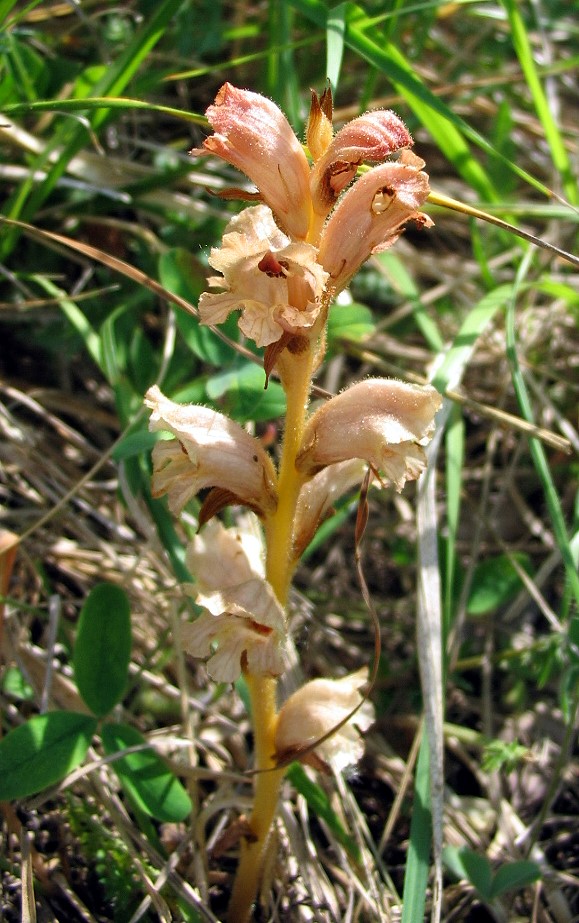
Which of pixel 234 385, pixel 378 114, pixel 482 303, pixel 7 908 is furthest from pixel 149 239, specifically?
pixel 7 908

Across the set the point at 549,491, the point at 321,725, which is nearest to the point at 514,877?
the point at 321,725

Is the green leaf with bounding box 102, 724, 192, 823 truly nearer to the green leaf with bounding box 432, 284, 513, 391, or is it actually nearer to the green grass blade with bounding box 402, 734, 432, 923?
the green grass blade with bounding box 402, 734, 432, 923

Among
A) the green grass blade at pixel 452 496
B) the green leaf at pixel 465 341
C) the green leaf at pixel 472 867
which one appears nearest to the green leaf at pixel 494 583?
the green grass blade at pixel 452 496

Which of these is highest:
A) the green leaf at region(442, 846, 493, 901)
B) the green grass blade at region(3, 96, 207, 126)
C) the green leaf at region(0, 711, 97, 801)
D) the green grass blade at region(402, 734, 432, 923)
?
the green grass blade at region(3, 96, 207, 126)

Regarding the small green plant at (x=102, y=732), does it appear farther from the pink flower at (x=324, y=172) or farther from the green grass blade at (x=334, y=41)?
the green grass blade at (x=334, y=41)

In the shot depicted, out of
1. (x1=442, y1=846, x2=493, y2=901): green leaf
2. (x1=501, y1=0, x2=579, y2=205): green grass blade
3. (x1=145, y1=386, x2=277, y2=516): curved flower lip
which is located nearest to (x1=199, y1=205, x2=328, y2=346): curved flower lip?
(x1=145, y1=386, x2=277, y2=516): curved flower lip

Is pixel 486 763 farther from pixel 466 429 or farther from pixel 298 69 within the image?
pixel 298 69

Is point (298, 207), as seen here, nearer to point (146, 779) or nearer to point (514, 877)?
point (146, 779)
